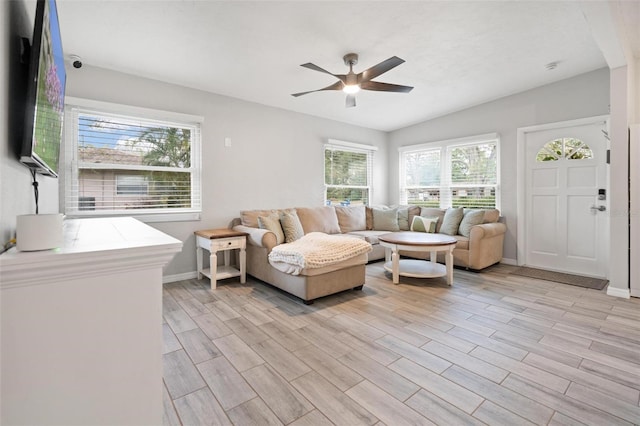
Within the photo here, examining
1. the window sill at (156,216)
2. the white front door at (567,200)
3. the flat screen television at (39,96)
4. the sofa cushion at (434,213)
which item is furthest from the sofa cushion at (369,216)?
the flat screen television at (39,96)

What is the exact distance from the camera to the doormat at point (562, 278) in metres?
3.51

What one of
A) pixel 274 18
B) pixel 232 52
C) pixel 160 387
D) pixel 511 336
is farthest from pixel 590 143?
pixel 160 387

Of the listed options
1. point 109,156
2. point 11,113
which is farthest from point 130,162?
point 11,113

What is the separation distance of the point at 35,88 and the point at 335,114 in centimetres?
436

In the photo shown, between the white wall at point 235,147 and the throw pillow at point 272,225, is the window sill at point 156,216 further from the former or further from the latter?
the throw pillow at point 272,225

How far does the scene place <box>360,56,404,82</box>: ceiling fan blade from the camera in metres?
2.46

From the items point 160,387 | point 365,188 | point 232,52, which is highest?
point 232,52

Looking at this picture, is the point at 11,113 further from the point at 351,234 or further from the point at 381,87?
the point at 351,234

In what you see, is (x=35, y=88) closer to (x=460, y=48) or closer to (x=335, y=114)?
(x=460, y=48)

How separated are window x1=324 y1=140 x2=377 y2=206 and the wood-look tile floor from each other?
8.45 feet

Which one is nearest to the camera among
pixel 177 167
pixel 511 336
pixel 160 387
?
pixel 160 387

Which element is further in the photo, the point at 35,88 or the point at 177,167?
the point at 177,167

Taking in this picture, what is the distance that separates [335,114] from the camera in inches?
197

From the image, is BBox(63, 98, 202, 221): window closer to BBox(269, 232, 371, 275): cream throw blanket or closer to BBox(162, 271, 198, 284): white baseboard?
BBox(162, 271, 198, 284): white baseboard
